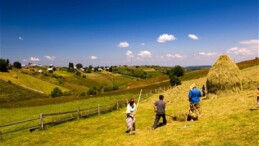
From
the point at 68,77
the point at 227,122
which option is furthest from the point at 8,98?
the point at 227,122

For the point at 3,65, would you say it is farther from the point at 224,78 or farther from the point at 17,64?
the point at 224,78

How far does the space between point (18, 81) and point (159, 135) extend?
131 m

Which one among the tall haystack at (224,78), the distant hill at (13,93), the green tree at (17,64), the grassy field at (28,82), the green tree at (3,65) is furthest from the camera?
the green tree at (17,64)

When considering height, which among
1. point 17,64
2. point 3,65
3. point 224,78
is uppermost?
point 17,64

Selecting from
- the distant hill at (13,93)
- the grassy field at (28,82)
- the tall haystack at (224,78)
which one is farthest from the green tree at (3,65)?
the tall haystack at (224,78)

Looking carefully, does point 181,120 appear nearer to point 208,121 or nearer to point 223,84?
point 208,121

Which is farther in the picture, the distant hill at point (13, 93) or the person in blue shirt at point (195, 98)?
the distant hill at point (13, 93)

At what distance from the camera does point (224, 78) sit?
30.8m

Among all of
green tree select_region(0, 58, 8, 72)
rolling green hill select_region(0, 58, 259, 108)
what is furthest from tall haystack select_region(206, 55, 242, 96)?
green tree select_region(0, 58, 8, 72)

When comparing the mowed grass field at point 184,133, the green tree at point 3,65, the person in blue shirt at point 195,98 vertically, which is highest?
the green tree at point 3,65

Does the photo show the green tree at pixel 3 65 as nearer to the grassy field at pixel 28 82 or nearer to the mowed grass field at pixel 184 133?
the grassy field at pixel 28 82

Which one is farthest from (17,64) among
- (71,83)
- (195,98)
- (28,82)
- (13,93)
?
(195,98)

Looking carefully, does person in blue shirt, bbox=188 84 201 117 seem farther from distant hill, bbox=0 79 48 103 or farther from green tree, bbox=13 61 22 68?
green tree, bbox=13 61 22 68

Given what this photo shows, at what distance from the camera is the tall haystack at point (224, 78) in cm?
3064
